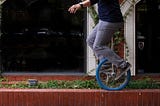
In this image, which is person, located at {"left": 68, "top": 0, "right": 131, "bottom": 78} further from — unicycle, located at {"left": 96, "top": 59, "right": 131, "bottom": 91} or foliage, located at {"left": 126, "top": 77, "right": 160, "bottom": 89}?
foliage, located at {"left": 126, "top": 77, "right": 160, "bottom": 89}

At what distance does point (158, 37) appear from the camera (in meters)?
10.1

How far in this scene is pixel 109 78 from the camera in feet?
28.9

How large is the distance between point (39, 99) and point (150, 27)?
284cm

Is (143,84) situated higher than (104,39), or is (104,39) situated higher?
(104,39)

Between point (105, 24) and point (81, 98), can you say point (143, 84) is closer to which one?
point (81, 98)

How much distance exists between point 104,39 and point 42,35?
1948mm

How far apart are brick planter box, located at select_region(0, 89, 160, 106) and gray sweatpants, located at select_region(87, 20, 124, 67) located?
559mm

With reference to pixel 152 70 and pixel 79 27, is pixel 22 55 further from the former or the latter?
pixel 152 70

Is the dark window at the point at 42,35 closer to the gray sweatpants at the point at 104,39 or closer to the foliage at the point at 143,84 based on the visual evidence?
the foliage at the point at 143,84

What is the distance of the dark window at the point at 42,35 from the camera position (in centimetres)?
995

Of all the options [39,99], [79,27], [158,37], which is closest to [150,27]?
[158,37]

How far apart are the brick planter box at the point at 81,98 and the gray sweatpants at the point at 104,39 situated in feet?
1.83

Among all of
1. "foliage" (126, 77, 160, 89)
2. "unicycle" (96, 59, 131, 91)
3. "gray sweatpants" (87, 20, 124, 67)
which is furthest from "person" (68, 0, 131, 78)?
"foliage" (126, 77, 160, 89)

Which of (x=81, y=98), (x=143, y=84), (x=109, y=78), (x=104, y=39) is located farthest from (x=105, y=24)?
(x=143, y=84)
